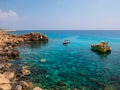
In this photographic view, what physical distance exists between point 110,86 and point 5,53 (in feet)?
107

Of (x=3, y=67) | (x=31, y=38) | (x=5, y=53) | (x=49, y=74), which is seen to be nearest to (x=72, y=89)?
(x=49, y=74)

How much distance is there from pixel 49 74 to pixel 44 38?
2708 inches

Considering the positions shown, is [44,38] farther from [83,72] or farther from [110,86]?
[110,86]

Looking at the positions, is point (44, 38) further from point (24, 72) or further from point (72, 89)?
point (72, 89)

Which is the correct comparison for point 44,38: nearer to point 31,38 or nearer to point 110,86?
point 31,38

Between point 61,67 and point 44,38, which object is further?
point 44,38

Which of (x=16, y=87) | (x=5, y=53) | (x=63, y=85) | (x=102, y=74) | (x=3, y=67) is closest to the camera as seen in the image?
(x=16, y=87)

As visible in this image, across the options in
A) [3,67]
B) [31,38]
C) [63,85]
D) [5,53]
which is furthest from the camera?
[31,38]

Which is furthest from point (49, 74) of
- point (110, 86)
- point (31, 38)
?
point (31, 38)

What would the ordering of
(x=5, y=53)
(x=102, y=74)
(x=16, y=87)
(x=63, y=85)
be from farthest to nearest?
(x=5, y=53), (x=102, y=74), (x=63, y=85), (x=16, y=87)

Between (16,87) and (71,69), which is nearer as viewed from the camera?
(16,87)

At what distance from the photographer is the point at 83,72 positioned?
2998cm

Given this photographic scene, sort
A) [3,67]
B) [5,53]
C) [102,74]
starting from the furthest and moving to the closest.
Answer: [5,53], [3,67], [102,74]

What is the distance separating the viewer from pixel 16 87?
22203 mm
